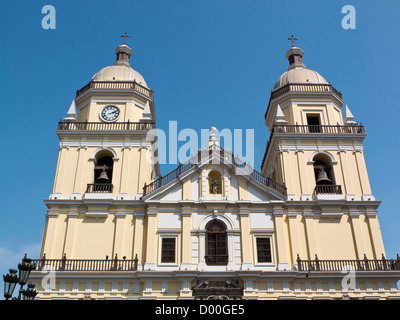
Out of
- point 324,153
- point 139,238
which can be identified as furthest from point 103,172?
point 324,153

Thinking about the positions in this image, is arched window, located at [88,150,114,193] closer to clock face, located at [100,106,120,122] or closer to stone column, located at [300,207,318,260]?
clock face, located at [100,106,120,122]

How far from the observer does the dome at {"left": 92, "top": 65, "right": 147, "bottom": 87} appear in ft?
91.7

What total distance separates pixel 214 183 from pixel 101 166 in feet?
22.8

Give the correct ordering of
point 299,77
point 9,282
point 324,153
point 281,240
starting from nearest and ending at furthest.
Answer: point 9,282, point 281,240, point 324,153, point 299,77

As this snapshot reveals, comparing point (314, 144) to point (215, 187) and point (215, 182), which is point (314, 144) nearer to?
point (215, 182)

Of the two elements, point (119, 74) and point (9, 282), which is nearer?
point (9, 282)

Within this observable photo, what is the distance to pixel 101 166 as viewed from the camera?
80.5 ft

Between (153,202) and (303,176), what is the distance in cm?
899

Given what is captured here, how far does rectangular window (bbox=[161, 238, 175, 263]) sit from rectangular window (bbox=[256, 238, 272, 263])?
452cm

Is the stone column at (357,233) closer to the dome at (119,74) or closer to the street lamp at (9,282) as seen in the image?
the dome at (119,74)

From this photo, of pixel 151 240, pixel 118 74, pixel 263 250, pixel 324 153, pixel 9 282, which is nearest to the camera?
pixel 9 282

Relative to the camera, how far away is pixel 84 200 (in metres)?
22.5

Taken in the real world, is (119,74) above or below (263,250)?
above
